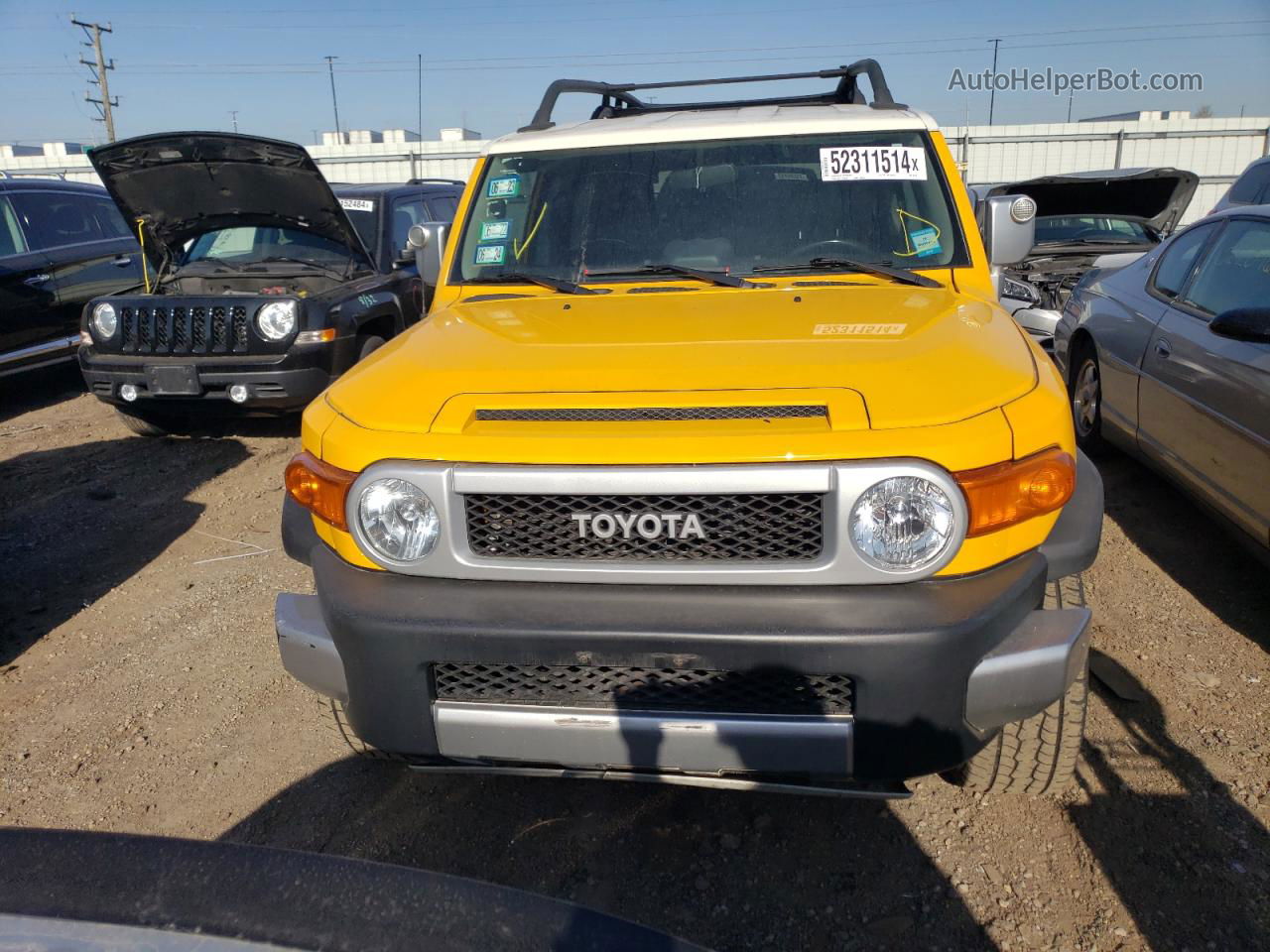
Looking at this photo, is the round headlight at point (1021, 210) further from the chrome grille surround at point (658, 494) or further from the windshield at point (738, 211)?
the chrome grille surround at point (658, 494)

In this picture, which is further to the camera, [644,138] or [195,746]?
[644,138]

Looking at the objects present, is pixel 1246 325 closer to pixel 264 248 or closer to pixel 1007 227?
pixel 1007 227

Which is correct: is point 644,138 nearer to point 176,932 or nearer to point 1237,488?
point 1237,488

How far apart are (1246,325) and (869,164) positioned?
4.87 feet

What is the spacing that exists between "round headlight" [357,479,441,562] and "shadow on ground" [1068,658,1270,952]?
1.88m

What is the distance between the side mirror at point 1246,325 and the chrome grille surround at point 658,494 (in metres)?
2.11

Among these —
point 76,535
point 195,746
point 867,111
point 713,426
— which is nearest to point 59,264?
point 76,535

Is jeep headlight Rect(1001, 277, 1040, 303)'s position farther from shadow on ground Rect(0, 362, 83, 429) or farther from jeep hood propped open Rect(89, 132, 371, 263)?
shadow on ground Rect(0, 362, 83, 429)

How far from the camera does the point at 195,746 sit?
3.15 meters

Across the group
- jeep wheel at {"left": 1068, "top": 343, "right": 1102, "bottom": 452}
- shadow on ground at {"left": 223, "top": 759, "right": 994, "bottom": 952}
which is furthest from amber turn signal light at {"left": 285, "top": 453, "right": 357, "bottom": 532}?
jeep wheel at {"left": 1068, "top": 343, "right": 1102, "bottom": 452}

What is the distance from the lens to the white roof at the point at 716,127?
338cm

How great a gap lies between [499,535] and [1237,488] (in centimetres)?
295

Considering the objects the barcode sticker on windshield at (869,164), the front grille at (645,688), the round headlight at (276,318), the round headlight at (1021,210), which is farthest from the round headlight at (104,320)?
the round headlight at (1021,210)

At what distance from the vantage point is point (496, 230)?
3520 mm
